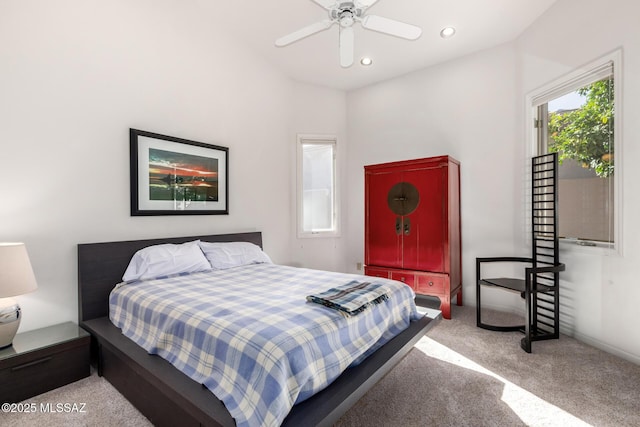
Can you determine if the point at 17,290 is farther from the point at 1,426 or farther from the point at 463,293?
the point at 463,293

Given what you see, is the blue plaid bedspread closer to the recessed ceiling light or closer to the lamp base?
the lamp base

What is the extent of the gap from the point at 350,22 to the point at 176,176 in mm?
2169

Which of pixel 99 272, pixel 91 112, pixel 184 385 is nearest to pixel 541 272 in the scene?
pixel 184 385

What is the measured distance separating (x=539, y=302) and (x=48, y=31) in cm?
504

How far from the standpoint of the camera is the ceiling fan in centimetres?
211

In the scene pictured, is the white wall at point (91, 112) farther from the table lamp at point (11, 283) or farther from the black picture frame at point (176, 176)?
the table lamp at point (11, 283)

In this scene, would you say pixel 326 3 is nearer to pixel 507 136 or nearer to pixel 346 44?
pixel 346 44

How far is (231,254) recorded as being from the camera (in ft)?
10.5

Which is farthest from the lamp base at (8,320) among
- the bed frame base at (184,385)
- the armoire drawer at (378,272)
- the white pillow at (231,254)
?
the armoire drawer at (378,272)

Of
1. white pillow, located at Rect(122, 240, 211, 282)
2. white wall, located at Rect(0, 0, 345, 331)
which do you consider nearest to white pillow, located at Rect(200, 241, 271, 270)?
white pillow, located at Rect(122, 240, 211, 282)

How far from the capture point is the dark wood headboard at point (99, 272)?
8.02 ft

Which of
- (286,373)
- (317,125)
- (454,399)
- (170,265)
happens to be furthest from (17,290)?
(317,125)

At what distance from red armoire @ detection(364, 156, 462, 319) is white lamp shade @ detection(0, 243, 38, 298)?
127 inches

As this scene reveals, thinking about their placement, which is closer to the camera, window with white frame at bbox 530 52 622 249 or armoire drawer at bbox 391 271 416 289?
window with white frame at bbox 530 52 622 249
